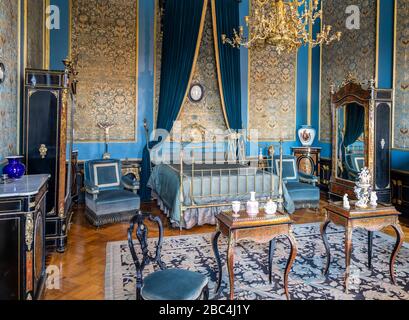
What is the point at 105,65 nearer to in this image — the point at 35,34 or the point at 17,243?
the point at 35,34

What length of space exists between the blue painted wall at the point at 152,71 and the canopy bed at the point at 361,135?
1.16ft

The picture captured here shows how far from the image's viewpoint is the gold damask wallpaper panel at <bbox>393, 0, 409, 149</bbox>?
5199mm

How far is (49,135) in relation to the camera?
3.75m

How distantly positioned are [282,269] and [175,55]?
4398mm

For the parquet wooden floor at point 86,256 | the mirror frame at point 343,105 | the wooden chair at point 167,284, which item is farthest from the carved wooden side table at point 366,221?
the mirror frame at point 343,105

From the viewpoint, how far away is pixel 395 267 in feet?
10.8

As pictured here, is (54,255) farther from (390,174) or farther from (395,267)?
(390,174)

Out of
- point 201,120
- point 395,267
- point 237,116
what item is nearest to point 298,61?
point 237,116

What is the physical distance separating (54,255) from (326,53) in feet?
21.5

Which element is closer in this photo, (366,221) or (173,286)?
(173,286)

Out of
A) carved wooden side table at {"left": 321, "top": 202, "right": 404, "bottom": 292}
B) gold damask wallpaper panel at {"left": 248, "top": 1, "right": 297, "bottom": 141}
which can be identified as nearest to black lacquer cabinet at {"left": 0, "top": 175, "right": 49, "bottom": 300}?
carved wooden side table at {"left": 321, "top": 202, "right": 404, "bottom": 292}

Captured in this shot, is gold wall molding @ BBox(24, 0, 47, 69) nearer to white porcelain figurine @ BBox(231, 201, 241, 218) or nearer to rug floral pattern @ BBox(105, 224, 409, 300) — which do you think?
rug floral pattern @ BBox(105, 224, 409, 300)

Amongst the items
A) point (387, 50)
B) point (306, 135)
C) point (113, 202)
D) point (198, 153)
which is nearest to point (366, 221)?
point (113, 202)

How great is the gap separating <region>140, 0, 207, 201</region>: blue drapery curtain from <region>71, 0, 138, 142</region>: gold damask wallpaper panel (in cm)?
60
